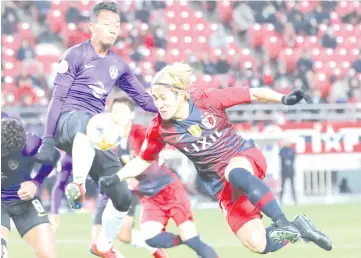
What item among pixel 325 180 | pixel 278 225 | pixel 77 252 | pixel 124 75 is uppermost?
pixel 124 75

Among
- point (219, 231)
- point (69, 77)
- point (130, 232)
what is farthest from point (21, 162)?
point (219, 231)

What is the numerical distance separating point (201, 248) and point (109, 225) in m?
1.02

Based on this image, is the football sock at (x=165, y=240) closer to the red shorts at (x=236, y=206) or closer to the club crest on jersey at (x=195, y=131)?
the red shorts at (x=236, y=206)

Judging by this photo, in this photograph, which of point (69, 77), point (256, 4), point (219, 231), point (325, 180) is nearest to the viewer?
point (69, 77)

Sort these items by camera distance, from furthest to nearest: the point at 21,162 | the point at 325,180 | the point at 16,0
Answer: the point at 16,0, the point at 325,180, the point at 21,162

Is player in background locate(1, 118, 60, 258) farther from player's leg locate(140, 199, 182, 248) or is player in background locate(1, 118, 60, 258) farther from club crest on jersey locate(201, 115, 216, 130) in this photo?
player's leg locate(140, 199, 182, 248)

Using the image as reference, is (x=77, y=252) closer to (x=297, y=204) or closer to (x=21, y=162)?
(x=21, y=162)

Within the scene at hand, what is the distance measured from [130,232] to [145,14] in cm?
1259

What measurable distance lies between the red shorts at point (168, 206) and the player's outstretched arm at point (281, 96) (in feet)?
7.99

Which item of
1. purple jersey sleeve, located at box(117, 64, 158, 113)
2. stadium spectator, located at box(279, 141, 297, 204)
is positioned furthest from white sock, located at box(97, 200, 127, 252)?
stadium spectator, located at box(279, 141, 297, 204)

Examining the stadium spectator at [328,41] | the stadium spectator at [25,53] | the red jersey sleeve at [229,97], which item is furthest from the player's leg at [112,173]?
the stadium spectator at [328,41]

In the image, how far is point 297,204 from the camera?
1938 cm

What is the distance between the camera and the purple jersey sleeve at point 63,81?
9.08 metres

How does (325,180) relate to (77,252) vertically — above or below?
below
